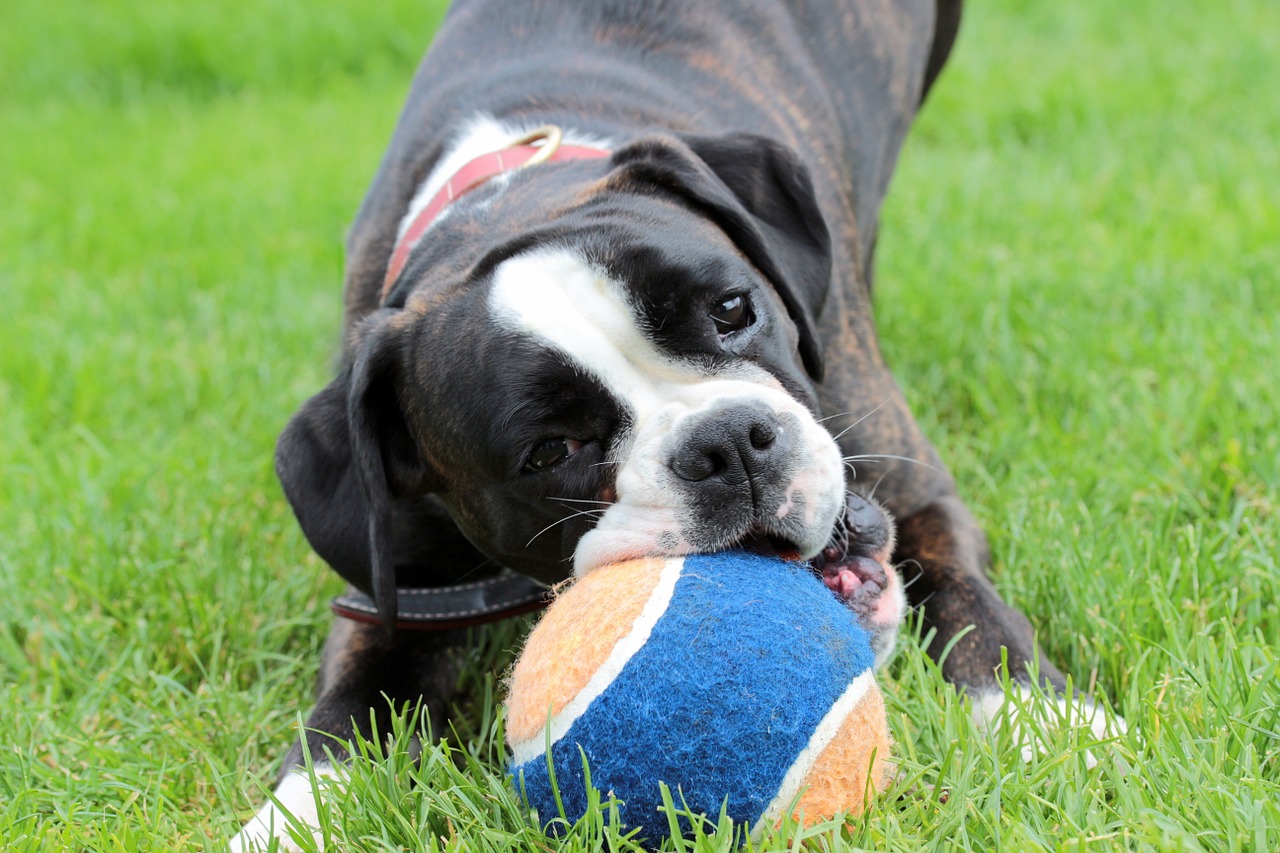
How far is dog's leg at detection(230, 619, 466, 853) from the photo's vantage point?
253 centimetres

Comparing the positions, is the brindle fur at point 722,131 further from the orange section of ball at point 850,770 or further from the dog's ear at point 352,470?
the orange section of ball at point 850,770

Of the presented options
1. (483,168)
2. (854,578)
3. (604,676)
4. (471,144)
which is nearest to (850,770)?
(604,676)

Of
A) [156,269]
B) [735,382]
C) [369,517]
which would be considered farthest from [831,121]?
[156,269]

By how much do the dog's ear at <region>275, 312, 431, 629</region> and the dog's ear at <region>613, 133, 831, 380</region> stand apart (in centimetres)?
70

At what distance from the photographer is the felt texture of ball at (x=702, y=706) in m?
→ 2.03

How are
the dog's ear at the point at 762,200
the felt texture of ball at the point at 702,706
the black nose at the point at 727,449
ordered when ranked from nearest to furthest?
the felt texture of ball at the point at 702,706, the black nose at the point at 727,449, the dog's ear at the point at 762,200

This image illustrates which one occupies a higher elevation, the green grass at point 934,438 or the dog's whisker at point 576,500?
the dog's whisker at point 576,500

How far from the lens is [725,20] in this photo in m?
4.09

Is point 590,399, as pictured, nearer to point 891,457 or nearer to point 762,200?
point 762,200

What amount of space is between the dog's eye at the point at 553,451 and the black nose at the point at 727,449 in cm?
23

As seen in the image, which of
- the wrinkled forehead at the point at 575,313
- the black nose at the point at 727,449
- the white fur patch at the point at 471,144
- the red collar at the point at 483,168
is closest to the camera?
the black nose at the point at 727,449

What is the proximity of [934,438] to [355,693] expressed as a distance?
1883 millimetres

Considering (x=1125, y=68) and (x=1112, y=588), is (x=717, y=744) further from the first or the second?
(x=1125, y=68)

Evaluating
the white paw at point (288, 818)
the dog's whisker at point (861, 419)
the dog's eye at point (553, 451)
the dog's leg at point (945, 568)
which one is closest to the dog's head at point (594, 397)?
the dog's eye at point (553, 451)
